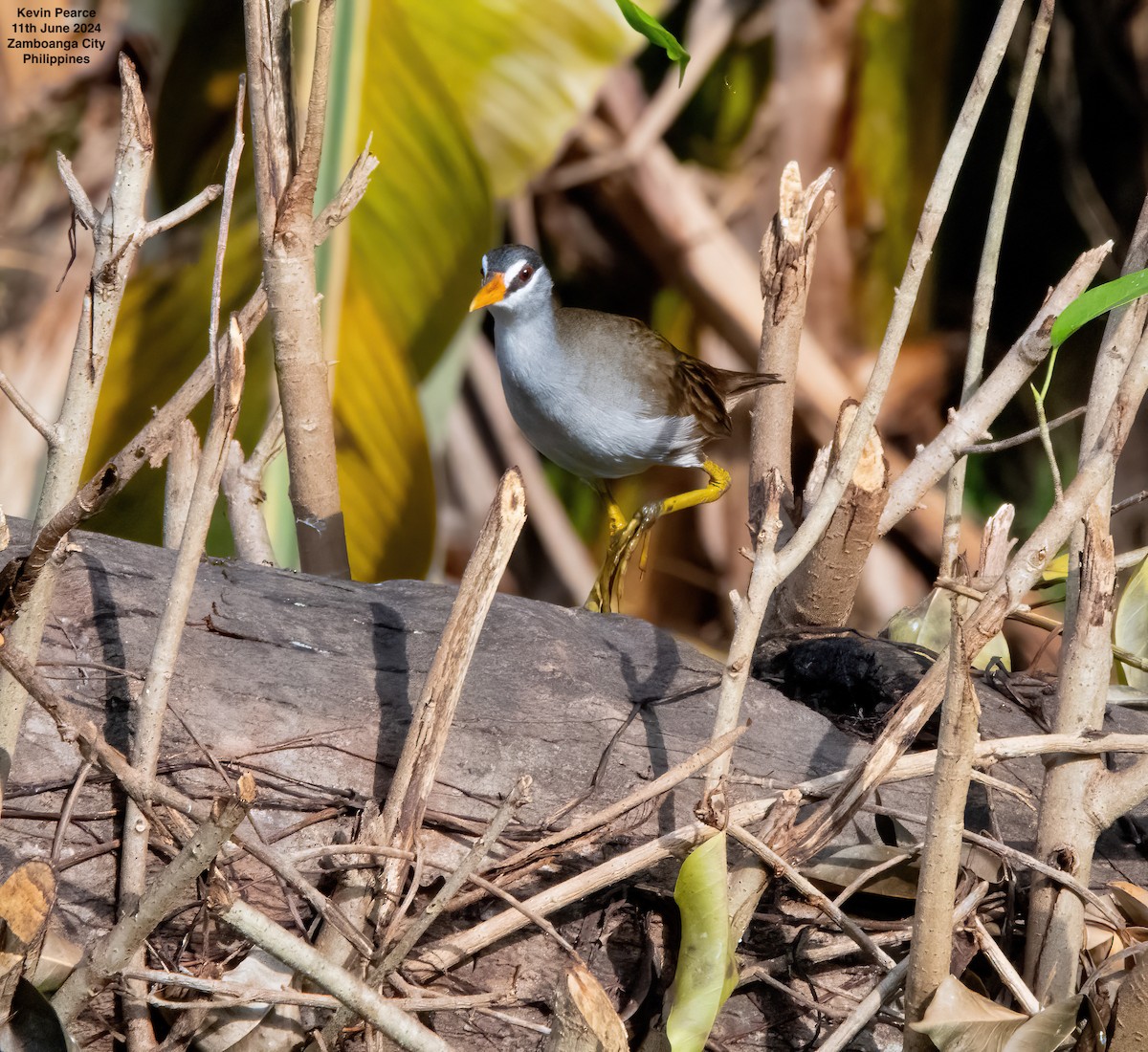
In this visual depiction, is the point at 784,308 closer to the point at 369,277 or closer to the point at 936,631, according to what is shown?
the point at 936,631

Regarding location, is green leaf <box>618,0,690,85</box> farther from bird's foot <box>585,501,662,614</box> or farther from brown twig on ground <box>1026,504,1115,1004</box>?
bird's foot <box>585,501,662,614</box>

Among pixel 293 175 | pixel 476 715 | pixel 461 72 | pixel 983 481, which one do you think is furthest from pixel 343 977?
pixel 983 481

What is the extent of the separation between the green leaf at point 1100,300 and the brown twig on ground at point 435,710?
0.50 m

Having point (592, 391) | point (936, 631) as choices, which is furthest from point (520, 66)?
point (936, 631)

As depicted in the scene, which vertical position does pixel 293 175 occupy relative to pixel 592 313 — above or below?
above

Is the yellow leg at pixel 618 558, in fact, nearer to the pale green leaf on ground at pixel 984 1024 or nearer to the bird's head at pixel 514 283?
the bird's head at pixel 514 283

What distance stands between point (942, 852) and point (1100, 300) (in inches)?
19.7

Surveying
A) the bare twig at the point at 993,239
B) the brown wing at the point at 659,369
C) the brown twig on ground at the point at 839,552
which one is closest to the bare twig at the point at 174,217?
the brown twig on ground at the point at 839,552

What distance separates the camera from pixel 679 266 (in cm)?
329

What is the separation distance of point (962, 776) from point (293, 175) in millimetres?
1076

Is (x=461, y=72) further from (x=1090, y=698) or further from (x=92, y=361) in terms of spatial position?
(x=1090, y=698)

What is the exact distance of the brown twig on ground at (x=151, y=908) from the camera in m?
0.90

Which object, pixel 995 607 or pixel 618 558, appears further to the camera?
pixel 618 558

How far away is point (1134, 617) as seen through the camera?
1696 mm
